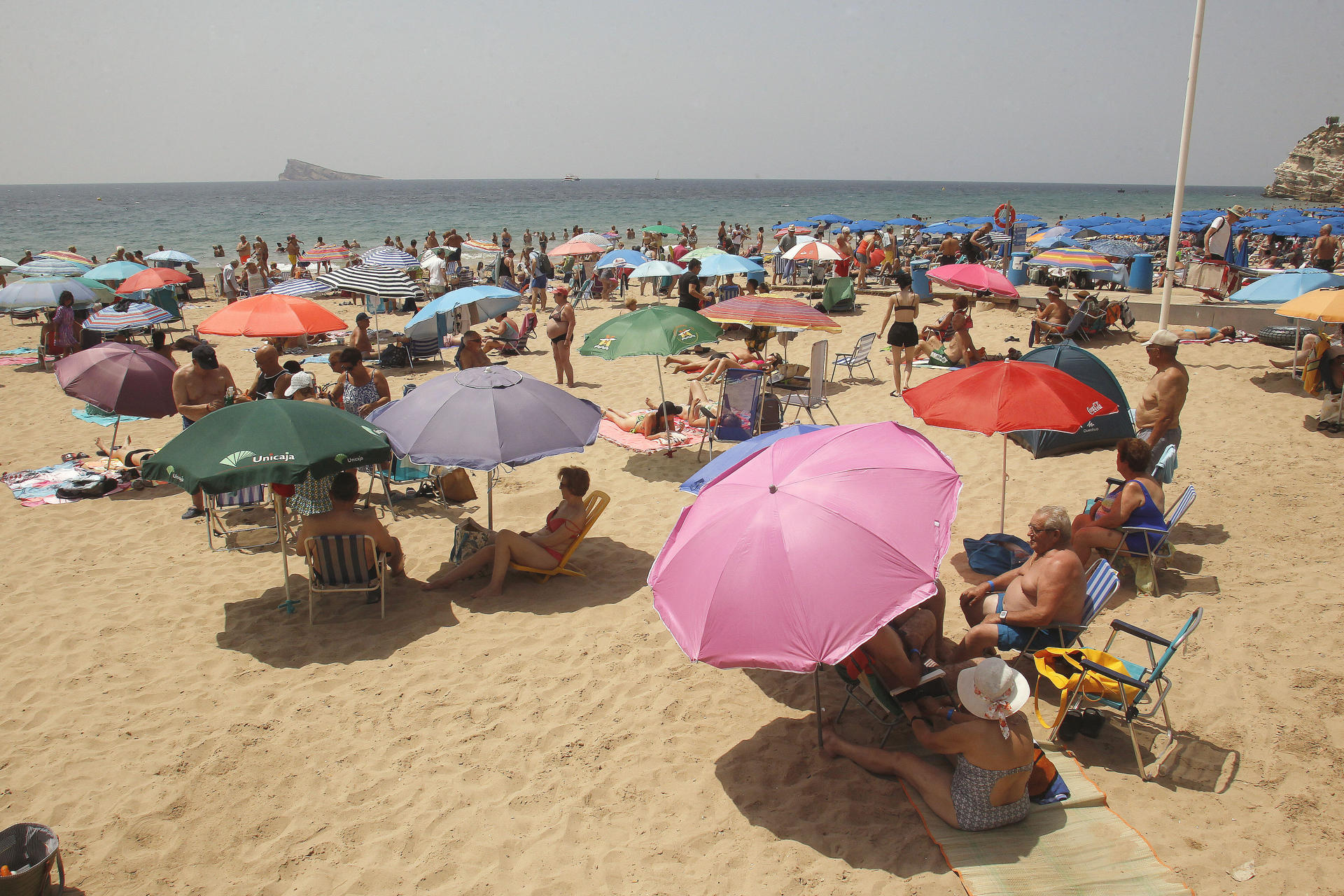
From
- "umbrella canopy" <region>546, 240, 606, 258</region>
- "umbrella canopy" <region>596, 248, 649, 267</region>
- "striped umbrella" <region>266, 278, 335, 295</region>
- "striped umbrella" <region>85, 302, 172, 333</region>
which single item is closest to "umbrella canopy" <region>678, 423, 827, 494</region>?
"striped umbrella" <region>266, 278, 335, 295</region>

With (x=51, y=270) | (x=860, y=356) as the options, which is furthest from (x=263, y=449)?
(x=51, y=270)

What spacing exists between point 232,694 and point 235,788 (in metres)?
0.87

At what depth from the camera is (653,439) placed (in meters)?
8.85

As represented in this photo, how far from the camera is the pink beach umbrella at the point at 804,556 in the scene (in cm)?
303

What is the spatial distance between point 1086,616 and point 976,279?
704 cm

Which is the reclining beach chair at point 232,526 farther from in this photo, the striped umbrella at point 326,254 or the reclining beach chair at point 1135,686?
the striped umbrella at point 326,254

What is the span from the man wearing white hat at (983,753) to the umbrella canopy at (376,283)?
1124cm

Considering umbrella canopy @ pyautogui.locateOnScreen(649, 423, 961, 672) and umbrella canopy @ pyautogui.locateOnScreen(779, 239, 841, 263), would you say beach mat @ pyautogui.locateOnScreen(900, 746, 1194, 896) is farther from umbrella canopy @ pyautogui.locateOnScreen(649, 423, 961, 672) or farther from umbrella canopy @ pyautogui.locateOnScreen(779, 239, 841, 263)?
umbrella canopy @ pyautogui.locateOnScreen(779, 239, 841, 263)

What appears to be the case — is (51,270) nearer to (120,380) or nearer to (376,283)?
(376,283)

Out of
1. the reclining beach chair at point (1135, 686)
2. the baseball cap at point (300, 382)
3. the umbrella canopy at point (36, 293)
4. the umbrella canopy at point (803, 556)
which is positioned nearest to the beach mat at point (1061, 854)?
the reclining beach chair at point (1135, 686)

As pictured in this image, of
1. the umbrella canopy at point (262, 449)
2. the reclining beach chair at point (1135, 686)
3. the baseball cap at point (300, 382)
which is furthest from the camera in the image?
the baseball cap at point (300, 382)

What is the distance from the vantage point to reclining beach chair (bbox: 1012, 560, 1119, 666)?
4238mm

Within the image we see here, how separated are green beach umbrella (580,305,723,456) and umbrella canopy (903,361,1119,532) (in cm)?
264

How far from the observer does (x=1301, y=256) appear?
66.8 ft
